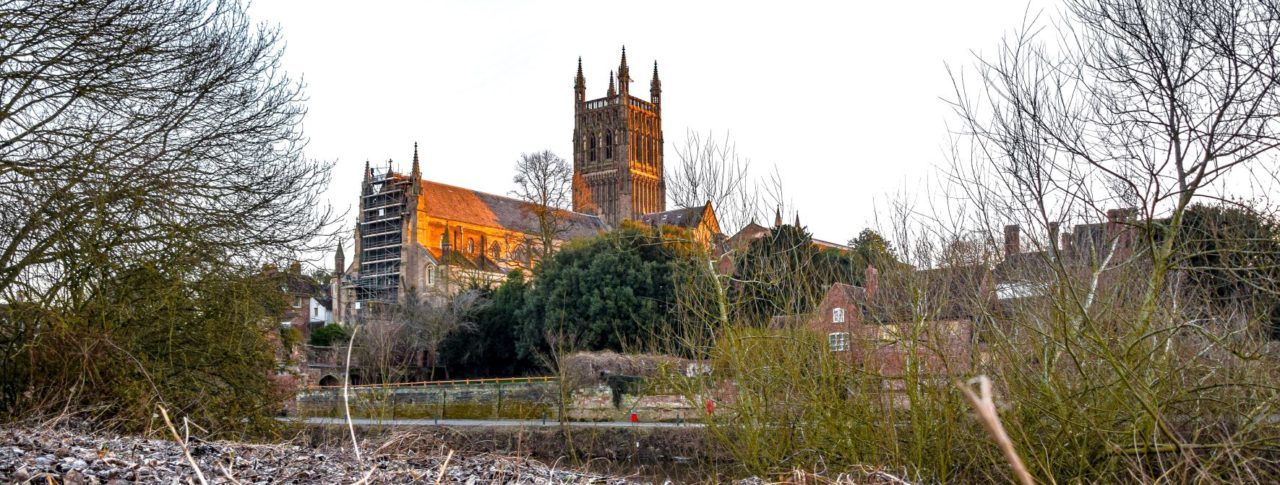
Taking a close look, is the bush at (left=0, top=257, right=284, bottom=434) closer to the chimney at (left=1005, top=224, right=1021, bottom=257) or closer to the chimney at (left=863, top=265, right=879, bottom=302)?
the chimney at (left=863, top=265, right=879, bottom=302)

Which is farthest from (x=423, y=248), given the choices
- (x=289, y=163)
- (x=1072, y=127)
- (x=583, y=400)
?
(x=1072, y=127)

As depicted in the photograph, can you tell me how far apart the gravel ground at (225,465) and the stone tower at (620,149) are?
8215 centimetres

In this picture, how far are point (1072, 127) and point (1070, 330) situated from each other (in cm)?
165

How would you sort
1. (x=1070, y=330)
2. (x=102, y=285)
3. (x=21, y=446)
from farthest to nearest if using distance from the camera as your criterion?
1. (x=102, y=285)
2. (x=1070, y=330)
3. (x=21, y=446)

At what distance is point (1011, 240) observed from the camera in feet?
34.8

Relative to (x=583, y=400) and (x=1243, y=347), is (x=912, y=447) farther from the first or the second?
(x=583, y=400)

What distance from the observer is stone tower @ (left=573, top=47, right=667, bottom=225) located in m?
92.1

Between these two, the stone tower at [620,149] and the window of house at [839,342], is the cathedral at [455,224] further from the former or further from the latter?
the window of house at [839,342]

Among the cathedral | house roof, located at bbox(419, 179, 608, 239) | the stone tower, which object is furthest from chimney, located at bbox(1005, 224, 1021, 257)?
the stone tower

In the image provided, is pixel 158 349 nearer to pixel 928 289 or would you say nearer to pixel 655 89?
pixel 928 289

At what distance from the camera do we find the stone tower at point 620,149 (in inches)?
3627

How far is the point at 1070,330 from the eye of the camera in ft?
26.2

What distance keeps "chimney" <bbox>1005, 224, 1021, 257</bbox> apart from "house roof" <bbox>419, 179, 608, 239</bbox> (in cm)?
5836

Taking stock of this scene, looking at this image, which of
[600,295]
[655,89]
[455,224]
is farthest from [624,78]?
[600,295]
